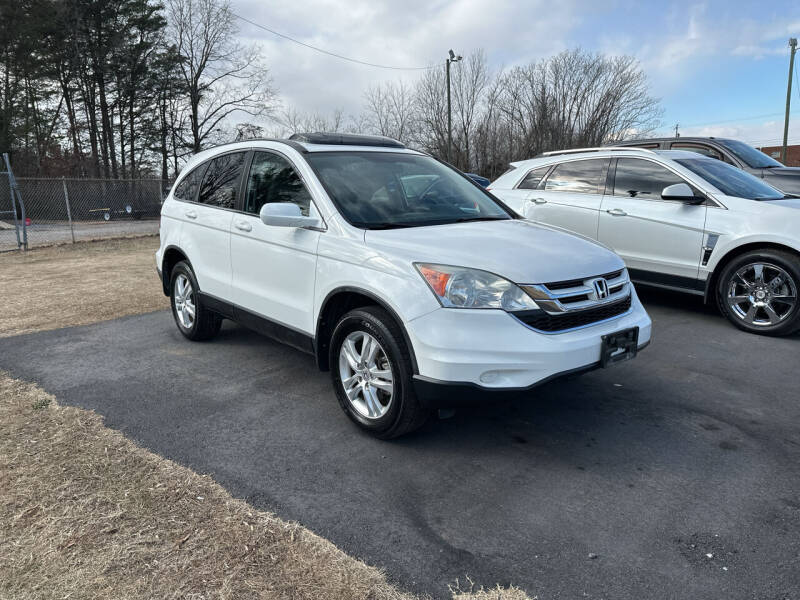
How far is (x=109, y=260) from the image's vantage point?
11.9 meters

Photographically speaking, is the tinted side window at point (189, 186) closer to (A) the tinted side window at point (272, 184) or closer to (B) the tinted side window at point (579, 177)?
(A) the tinted side window at point (272, 184)

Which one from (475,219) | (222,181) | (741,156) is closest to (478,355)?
(475,219)

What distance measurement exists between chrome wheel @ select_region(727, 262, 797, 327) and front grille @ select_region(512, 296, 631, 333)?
9.83 ft

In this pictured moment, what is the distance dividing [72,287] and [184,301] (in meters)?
4.11

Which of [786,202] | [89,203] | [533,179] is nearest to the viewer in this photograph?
[786,202]

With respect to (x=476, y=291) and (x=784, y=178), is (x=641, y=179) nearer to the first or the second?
(x=784, y=178)

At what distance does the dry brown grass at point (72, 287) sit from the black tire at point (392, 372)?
4.34 metres

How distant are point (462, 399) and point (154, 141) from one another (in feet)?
128

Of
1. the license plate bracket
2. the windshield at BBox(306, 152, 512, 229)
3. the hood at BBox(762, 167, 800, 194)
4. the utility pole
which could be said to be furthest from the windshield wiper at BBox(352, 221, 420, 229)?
the utility pole

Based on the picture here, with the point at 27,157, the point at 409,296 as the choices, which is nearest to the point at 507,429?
the point at 409,296

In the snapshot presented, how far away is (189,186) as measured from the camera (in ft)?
17.9

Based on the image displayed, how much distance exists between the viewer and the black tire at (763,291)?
5.40 m

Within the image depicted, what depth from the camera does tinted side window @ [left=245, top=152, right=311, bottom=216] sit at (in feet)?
13.1

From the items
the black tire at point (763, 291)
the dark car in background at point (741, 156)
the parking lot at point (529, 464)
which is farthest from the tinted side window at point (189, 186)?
the dark car in background at point (741, 156)
